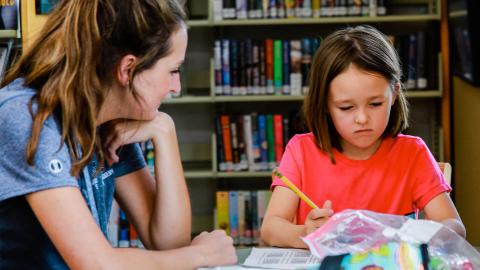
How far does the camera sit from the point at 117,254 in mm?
1296

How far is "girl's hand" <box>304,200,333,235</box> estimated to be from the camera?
4.91ft

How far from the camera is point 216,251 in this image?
4.68 ft

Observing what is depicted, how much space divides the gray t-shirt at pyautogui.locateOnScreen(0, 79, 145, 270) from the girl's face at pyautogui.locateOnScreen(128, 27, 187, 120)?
0.53 feet

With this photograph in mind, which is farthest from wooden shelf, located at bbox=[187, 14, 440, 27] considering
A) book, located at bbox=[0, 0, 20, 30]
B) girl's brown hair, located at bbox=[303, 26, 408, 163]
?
girl's brown hair, located at bbox=[303, 26, 408, 163]

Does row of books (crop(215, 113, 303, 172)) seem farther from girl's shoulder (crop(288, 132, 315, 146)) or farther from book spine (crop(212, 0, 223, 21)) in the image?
girl's shoulder (crop(288, 132, 315, 146))

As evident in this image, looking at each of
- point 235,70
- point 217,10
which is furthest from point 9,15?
point 235,70

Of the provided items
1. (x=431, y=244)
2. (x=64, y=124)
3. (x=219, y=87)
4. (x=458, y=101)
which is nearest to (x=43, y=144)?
(x=64, y=124)

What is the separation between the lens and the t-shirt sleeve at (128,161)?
1.58 meters

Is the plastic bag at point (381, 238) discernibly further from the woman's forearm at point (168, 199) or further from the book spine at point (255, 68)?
the book spine at point (255, 68)

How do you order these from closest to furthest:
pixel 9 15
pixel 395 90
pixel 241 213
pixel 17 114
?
pixel 17 114, pixel 395 90, pixel 9 15, pixel 241 213

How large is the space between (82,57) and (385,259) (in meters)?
0.58

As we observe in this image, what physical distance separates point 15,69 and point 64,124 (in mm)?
174

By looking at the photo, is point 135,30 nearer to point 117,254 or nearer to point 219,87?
point 117,254

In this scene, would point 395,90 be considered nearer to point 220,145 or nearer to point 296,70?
point 296,70
